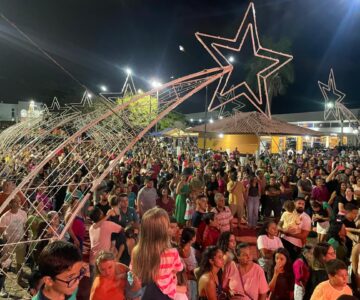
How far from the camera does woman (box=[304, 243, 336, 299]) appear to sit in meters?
4.45

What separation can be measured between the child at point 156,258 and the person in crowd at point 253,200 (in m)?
6.68

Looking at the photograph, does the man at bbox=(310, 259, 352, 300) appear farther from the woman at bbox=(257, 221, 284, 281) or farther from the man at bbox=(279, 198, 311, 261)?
the man at bbox=(279, 198, 311, 261)

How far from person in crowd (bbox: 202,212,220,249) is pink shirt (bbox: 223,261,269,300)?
4.67 ft

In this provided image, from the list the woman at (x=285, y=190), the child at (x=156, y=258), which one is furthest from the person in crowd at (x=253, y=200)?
the child at (x=156, y=258)

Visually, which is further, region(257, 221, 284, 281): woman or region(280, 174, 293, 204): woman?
region(280, 174, 293, 204): woman

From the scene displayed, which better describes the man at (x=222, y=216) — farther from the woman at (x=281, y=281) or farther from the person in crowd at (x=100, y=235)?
the person in crowd at (x=100, y=235)

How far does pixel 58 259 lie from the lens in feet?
7.96

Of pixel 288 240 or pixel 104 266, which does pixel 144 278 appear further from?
pixel 288 240

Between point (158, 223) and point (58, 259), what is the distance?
1.36 metres

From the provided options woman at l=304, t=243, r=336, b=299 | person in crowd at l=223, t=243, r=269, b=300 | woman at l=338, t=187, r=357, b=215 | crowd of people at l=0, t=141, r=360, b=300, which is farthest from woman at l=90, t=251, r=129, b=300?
woman at l=338, t=187, r=357, b=215

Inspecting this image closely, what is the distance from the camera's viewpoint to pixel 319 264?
4.52m

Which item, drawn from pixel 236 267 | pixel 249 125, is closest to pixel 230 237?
pixel 236 267

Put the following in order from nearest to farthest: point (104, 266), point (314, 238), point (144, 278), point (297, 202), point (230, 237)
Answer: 1. point (144, 278)
2. point (104, 266)
3. point (230, 237)
4. point (297, 202)
5. point (314, 238)

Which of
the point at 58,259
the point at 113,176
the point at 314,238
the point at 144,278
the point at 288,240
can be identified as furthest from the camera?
the point at 113,176
